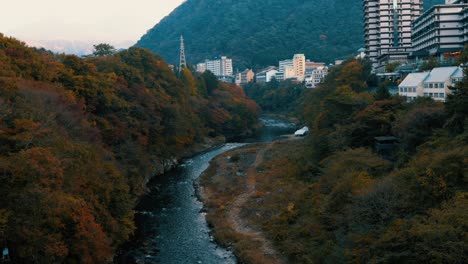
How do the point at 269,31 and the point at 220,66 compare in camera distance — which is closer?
the point at 220,66

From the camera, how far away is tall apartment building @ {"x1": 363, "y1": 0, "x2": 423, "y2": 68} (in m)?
57.4

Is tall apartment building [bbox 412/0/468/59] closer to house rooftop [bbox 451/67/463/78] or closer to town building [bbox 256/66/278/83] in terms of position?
house rooftop [bbox 451/67/463/78]

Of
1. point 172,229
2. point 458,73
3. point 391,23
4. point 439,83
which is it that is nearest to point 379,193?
point 172,229

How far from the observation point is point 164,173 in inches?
1366

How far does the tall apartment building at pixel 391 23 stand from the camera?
188 feet

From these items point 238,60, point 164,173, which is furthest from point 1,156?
point 238,60

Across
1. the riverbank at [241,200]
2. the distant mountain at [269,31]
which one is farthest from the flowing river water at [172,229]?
the distant mountain at [269,31]

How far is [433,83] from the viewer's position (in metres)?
28.3

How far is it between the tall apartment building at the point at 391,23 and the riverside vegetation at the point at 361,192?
93.1ft

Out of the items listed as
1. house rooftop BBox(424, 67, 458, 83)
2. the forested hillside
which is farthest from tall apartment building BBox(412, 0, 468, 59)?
the forested hillside

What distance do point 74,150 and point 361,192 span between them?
11327mm

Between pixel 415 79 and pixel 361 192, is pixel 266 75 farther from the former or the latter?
pixel 361 192

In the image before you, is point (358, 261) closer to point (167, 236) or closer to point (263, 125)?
point (167, 236)

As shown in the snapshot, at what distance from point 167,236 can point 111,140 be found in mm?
10109
